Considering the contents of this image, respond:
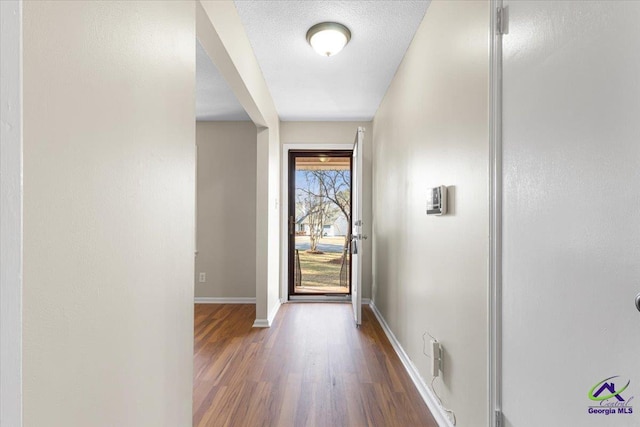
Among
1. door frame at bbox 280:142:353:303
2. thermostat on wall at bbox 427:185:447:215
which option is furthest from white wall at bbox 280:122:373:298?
thermostat on wall at bbox 427:185:447:215

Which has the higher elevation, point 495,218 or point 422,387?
point 495,218

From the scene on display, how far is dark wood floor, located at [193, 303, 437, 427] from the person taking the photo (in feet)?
6.32

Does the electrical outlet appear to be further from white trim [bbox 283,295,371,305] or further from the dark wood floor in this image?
white trim [bbox 283,295,371,305]

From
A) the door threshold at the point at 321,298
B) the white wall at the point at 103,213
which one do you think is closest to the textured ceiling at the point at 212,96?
the white wall at the point at 103,213

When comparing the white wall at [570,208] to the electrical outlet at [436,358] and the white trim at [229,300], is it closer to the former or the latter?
the electrical outlet at [436,358]

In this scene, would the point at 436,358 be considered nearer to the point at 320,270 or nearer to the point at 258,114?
the point at 258,114

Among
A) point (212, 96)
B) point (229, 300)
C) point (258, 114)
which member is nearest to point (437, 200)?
point (258, 114)

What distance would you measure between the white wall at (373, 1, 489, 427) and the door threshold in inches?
68.0

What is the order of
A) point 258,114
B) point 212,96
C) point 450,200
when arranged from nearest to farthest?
1. point 450,200
2. point 258,114
3. point 212,96

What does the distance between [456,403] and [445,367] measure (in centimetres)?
19

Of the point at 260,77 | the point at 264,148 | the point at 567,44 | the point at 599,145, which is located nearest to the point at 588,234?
the point at 599,145

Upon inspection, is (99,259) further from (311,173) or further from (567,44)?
(311,173)

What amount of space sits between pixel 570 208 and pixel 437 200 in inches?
38.3

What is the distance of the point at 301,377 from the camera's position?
7.86ft
